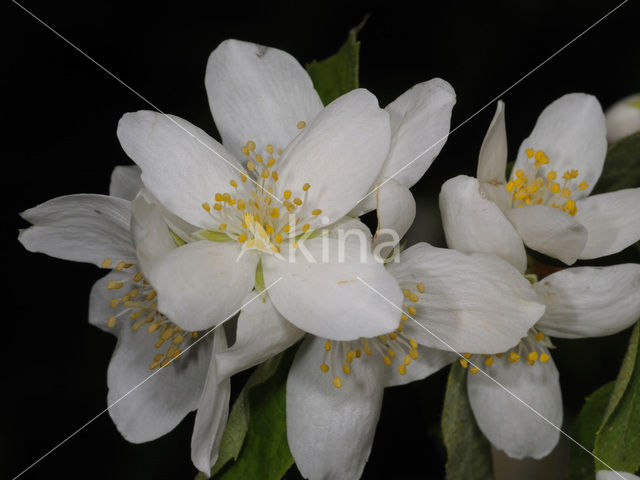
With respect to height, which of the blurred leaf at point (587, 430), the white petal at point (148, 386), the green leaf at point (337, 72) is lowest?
the blurred leaf at point (587, 430)

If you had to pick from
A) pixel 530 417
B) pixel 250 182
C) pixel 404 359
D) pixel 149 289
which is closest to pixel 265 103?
pixel 250 182

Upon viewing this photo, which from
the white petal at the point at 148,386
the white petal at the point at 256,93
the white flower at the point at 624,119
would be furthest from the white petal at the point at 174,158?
the white flower at the point at 624,119

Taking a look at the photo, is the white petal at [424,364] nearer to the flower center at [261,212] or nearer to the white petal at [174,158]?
the flower center at [261,212]

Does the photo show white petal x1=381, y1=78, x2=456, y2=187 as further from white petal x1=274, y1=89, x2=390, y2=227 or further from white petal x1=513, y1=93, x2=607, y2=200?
white petal x1=513, y1=93, x2=607, y2=200

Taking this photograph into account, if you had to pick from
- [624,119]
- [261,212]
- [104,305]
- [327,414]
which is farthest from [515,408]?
[624,119]

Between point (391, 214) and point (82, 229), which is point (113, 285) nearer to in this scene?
point (82, 229)

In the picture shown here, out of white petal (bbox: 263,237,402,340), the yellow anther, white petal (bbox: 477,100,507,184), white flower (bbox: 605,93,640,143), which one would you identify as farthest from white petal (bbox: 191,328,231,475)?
white flower (bbox: 605,93,640,143)
